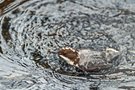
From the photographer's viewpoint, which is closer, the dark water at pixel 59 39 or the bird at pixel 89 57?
the dark water at pixel 59 39

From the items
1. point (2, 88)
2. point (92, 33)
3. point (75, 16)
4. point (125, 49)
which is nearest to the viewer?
point (2, 88)

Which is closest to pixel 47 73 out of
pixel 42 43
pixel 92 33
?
pixel 42 43

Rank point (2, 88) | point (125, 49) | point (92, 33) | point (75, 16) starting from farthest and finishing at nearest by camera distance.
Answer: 1. point (75, 16)
2. point (92, 33)
3. point (125, 49)
4. point (2, 88)

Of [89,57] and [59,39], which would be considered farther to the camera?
[59,39]

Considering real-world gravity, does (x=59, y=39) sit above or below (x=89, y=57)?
above

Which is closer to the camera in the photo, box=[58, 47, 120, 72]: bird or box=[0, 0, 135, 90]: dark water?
box=[0, 0, 135, 90]: dark water

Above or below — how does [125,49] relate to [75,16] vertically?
below

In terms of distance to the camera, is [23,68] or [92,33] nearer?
[23,68]

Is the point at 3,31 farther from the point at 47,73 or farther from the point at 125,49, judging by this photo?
the point at 125,49
